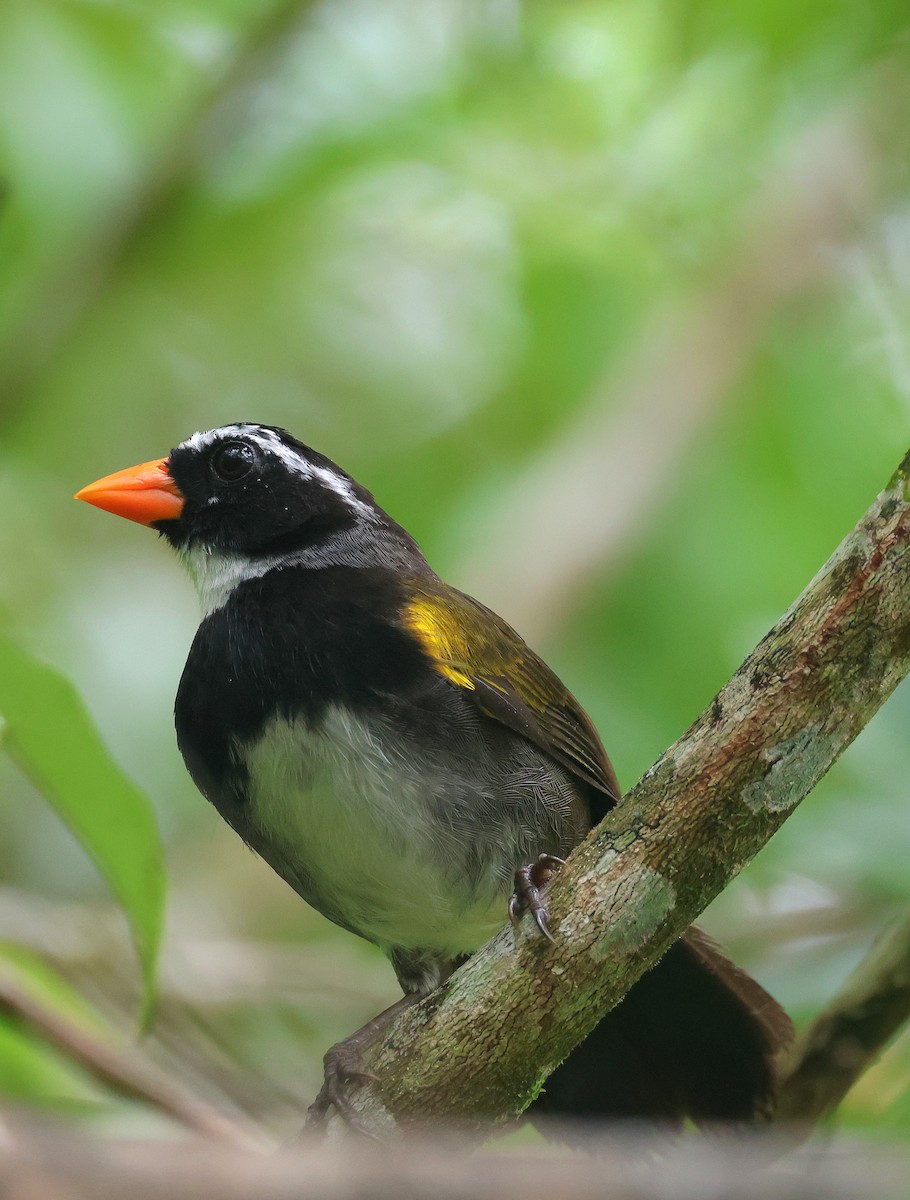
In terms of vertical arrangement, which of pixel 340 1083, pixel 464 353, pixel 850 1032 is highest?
pixel 464 353

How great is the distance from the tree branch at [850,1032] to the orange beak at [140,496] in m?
2.04

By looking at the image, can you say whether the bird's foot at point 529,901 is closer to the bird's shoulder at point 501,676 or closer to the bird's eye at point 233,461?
the bird's shoulder at point 501,676

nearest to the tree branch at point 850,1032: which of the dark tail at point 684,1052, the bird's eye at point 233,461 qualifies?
the dark tail at point 684,1052

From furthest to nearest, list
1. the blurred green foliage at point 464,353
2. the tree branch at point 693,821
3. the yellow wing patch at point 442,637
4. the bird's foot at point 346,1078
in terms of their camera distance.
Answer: the blurred green foliage at point 464,353 → the yellow wing patch at point 442,637 → the bird's foot at point 346,1078 → the tree branch at point 693,821

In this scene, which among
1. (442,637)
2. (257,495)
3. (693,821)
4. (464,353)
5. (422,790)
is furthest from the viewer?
(464,353)

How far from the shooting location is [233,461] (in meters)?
3.82

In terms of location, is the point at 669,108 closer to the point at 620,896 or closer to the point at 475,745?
the point at 475,745

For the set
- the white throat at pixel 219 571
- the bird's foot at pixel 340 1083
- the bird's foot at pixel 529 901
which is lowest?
the bird's foot at pixel 340 1083

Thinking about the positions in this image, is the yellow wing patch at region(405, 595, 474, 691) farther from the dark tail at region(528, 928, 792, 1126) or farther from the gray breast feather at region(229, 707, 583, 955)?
the dark tail at region(528, 928, 792, 1126)

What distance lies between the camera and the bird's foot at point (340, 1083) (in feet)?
8.75

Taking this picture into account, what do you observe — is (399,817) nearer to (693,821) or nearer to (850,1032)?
(693,821)

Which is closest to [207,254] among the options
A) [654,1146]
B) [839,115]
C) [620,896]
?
[839,115]

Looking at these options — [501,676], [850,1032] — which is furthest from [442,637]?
[850,1032]

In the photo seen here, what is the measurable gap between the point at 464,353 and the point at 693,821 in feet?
12.0
